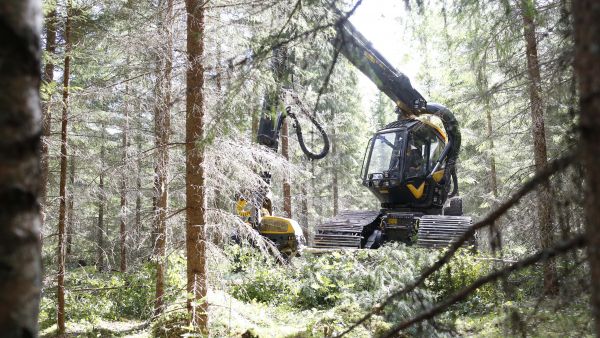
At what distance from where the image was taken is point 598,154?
1.24m

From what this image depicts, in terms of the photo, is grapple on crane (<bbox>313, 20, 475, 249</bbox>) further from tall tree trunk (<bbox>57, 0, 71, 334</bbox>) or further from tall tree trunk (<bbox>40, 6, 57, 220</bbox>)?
tall tree trunk (<bbox>40, 6, 57, 220</bbox>)

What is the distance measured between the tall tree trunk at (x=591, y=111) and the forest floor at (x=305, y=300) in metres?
4.52

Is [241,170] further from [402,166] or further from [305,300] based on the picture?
[402,166]

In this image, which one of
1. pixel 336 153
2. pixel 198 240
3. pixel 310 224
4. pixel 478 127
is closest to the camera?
pixel 198 240

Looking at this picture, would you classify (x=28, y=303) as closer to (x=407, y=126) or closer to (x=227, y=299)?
(x=227, y=299)

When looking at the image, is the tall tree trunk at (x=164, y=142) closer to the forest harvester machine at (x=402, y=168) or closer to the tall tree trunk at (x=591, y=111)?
the forest harvester machine at (x=402, y=168)

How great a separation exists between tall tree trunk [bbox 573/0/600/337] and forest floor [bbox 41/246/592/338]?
4523 mm

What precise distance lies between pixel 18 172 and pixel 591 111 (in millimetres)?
1496

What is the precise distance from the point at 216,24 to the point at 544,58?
5087 millimetres

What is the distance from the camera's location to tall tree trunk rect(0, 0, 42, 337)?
45.3 inches

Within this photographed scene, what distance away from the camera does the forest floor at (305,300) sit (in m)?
5.84

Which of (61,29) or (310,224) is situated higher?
(61,29)

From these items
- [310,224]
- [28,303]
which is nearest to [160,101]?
[28,303]

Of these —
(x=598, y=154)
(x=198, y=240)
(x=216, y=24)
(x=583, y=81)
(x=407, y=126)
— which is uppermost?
(x=216, y=24)
